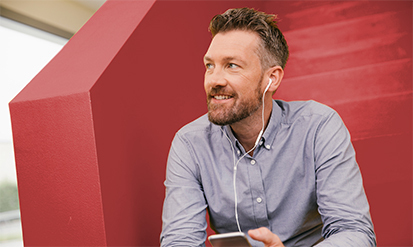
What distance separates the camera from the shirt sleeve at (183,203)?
1393 millimetres

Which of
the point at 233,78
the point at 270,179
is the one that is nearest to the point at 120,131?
the point at 233,78

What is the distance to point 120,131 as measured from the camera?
1500 millimetres

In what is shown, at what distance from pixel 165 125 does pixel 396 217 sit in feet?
6.09

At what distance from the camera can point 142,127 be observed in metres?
1.65

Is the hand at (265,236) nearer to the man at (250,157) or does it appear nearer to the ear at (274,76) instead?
the man at (250,157)

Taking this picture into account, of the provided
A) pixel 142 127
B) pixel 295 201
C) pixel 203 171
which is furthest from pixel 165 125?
pixel 295 201

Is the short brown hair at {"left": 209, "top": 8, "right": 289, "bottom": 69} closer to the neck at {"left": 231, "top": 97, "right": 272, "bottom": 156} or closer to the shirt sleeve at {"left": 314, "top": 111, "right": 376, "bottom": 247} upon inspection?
the neck at {"left": 231, "top": 97, "right": 272, "bottom": 156}

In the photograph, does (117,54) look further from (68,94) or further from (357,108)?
(357,108)

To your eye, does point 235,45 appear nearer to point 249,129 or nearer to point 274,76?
point 274,76

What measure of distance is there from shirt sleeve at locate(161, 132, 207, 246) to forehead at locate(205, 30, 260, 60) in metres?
0.38

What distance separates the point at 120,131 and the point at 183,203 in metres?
0.36

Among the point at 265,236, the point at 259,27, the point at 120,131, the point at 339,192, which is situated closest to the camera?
the point at 265,236

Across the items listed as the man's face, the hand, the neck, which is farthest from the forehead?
the hand

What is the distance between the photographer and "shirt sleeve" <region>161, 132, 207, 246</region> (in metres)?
1.39
